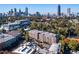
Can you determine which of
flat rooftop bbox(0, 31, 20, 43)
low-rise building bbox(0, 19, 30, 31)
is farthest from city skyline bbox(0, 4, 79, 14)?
flat rooftop bbox(0, 31, 20, 43)

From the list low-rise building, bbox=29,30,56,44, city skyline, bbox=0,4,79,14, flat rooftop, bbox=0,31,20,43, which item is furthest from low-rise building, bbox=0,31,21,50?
city skyline, bbox=0,4,79,14

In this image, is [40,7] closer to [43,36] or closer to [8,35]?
[43,36]

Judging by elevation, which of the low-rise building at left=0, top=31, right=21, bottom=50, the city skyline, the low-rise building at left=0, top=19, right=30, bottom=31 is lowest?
the low-rise building at left=0, top=31, right=21, bottom=50

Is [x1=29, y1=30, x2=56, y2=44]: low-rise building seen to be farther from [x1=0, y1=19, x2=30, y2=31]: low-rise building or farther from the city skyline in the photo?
the city skyline

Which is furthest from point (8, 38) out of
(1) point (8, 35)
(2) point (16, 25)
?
(2) point (16, 25)

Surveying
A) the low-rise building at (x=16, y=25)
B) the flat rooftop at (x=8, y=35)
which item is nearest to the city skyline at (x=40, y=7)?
the low-rise building at (x=16, y=25)

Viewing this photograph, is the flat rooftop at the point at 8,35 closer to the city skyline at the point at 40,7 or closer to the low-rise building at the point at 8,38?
the low-rise building at the point at 8,38

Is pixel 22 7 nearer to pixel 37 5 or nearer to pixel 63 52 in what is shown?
pixel 37 5

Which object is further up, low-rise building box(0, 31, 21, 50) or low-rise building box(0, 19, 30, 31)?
low-rise building box(0, 19, 30, 31)

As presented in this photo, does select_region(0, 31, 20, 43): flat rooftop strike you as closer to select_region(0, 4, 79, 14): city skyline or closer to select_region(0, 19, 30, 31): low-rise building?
select_region(0, 19, 30, 31): low-rise building

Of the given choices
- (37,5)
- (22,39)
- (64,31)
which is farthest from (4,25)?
(64,31)
